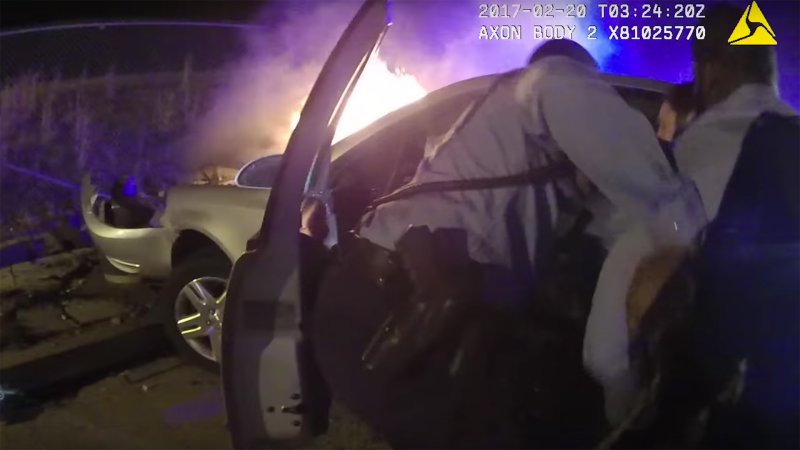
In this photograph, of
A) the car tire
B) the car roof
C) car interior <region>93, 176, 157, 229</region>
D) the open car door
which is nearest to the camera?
the open car door

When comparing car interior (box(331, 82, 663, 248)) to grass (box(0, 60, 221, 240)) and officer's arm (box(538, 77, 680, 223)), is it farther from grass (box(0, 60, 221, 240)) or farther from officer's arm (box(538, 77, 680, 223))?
grass (box(0, 60, 221, 240))

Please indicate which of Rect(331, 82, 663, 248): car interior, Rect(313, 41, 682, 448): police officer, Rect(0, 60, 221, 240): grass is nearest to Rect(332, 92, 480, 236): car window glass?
Rect(331, 82, 663, 248): car interior

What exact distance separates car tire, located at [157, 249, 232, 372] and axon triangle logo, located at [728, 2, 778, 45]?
8.79 ft

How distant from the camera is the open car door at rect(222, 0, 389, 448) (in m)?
2.62

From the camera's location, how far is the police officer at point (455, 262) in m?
2.63

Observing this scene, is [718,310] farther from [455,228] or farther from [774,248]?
[455,228]

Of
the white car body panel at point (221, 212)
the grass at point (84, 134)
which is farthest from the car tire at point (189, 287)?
the grass at point (84, 134)

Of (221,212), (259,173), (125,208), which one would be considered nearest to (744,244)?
(259,173)

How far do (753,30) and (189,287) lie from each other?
3.00 meters

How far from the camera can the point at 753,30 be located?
2.50 m

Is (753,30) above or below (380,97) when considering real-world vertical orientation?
above

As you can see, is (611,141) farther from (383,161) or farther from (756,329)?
(383,161)

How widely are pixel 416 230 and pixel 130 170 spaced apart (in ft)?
18.6

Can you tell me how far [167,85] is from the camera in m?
10.4
